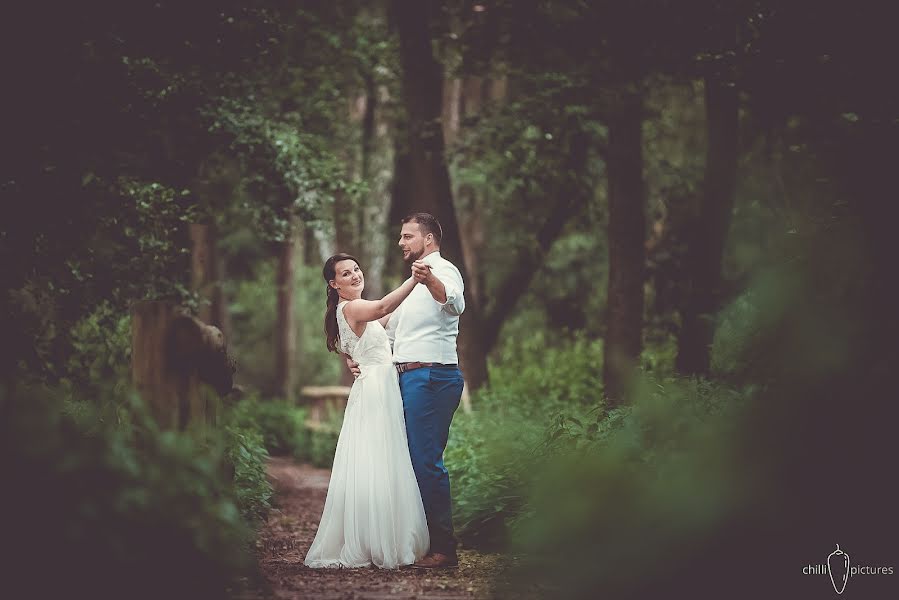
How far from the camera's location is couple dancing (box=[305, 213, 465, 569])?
7.32 meters

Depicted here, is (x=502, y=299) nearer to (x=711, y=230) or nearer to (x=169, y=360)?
(x=711, y=230)

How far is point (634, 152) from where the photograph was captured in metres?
12.2

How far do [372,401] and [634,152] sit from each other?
5902 millimetres

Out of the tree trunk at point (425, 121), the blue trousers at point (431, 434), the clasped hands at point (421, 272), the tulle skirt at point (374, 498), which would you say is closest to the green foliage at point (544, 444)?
the blue trousers at point (431, 434)

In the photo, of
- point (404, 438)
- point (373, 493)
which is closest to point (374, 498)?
point (373, 493)

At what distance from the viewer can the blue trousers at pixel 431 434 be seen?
24.4ft

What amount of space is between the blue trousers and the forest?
44 cm

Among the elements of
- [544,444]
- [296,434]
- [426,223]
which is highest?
[426,223]

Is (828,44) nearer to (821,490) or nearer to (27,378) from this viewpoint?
(821,490)

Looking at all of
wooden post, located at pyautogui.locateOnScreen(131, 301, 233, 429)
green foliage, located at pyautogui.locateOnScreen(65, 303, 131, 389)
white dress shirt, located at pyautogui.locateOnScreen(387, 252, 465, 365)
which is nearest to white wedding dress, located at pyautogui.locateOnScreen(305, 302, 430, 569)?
white dress shirt, located at pyautogui.locateOnScreen(387, 252, 465, 365)

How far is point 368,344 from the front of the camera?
308 inches

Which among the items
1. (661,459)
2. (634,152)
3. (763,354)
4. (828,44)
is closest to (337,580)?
(661,459)

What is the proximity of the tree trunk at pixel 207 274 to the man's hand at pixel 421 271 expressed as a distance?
5.26m

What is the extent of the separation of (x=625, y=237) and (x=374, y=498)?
5.87 m
